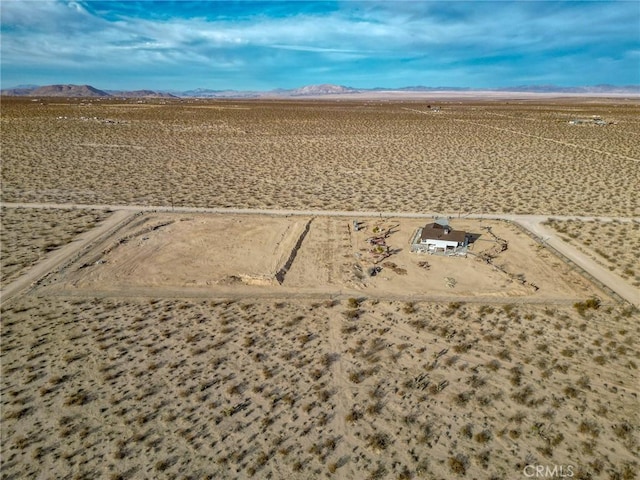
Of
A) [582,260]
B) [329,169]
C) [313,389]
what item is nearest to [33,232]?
[313,389]

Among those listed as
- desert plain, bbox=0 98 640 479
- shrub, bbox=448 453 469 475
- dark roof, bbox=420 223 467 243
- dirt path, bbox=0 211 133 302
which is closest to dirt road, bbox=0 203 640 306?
dirt path, bbox=0 211 133 302

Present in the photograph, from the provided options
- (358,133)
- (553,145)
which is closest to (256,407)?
(553,145)

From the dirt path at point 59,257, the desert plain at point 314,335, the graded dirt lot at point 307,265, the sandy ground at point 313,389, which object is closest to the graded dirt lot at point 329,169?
the desert plain at point 314,335

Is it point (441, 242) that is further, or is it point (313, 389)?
point (441, 242)

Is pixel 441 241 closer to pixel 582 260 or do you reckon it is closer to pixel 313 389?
pixel 582 260

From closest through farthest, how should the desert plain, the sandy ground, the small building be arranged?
1. the sandy ground
2. the desert plain
3. the small building

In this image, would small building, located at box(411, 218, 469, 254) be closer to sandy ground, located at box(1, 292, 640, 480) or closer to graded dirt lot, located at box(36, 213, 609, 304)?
graded dirt lot, located at box(36, 213, 609, 304)

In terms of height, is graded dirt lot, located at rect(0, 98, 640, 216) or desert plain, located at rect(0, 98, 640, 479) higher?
graded dirt lot, located at rect(0, 98, 640, 216)

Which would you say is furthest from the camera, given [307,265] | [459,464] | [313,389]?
[307,265]
